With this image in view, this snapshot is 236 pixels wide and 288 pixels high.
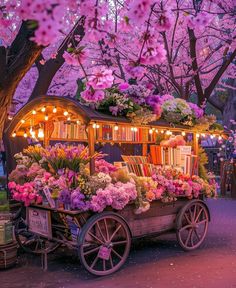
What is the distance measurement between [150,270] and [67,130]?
11.1 feet

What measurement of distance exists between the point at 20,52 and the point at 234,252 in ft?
17.9

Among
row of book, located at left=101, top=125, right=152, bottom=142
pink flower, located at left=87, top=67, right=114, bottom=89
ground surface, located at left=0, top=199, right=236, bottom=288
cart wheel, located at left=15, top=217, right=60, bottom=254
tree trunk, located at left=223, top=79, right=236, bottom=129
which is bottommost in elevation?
ground surface, located at left=0, top=199, right=236, bottom=288

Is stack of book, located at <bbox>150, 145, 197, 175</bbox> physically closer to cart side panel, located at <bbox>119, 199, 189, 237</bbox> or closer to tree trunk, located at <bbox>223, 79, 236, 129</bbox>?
cart side panel, located at <bbox>119, 199, 189, 237</bbox>

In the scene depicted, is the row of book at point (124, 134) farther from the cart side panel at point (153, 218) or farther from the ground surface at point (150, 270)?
the ground surface at point (150, 270)

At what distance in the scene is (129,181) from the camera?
7.14m

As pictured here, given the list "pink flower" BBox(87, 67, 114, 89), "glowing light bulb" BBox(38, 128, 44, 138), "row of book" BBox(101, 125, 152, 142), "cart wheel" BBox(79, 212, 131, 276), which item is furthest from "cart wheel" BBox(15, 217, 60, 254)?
"pink flower" BBox(87, 67, 114, 89)

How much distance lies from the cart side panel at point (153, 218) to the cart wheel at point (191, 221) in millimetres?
160

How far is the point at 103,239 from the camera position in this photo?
6.71m

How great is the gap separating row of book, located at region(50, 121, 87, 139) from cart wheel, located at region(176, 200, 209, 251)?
8.73ft

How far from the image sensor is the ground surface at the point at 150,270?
6.14m

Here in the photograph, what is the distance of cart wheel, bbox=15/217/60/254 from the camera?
7.48m

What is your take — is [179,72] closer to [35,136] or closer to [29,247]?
[35,136]

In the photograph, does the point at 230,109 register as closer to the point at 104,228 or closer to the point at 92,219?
the point at 104,228

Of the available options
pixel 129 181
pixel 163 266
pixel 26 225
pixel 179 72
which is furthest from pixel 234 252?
pixel 179 72
